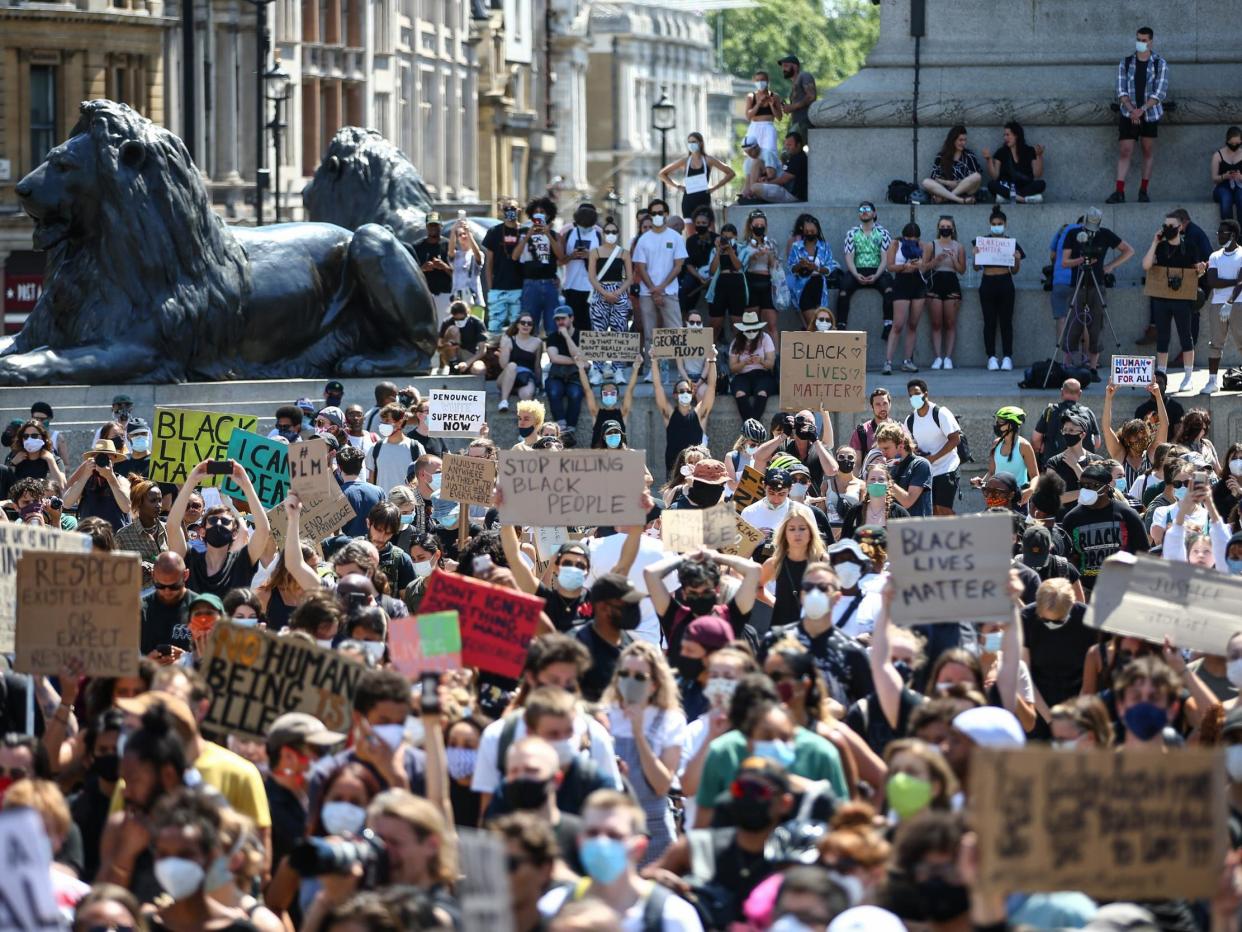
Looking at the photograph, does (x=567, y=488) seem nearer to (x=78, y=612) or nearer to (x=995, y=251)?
(x=78, y=612)

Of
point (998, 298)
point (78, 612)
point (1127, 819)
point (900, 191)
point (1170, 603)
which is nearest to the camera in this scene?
point (1127, 819)

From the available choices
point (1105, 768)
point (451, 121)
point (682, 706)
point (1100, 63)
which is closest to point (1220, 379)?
point (1100, 63)

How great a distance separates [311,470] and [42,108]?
44012 millimetres

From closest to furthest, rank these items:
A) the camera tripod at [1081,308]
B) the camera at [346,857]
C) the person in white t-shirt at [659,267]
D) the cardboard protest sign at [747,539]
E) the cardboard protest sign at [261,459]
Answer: the camera at [346,857]
the cardboard protest sign at [747,539]
the cardboard protest sign at [261,459]
the camera tripod at [1081,308]
the person in white t-shirt at [659,267]

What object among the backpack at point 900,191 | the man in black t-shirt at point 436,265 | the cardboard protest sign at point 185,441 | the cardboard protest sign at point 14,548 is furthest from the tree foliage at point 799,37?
the cardboard protest sign at point 14,548

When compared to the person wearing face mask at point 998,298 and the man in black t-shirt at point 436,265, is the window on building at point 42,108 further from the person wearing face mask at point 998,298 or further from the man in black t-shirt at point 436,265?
the person wearing face mask at point 998,298

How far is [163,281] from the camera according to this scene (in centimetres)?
2259

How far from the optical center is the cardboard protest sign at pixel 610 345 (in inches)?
850

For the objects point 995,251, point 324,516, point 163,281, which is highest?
point 995,251

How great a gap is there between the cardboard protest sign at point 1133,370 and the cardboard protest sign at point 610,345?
3.66 m

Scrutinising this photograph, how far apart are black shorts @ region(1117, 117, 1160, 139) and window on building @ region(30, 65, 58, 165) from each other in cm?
3654

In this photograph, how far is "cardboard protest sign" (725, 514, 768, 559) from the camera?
14.3m

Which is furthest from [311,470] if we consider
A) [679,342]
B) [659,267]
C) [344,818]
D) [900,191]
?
[900,191]

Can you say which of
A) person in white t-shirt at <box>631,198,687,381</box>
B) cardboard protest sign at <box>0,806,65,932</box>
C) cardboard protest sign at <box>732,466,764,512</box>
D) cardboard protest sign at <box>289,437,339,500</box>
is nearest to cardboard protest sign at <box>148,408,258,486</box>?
cardboard protest sign at <box>289,437,339,500</box>
